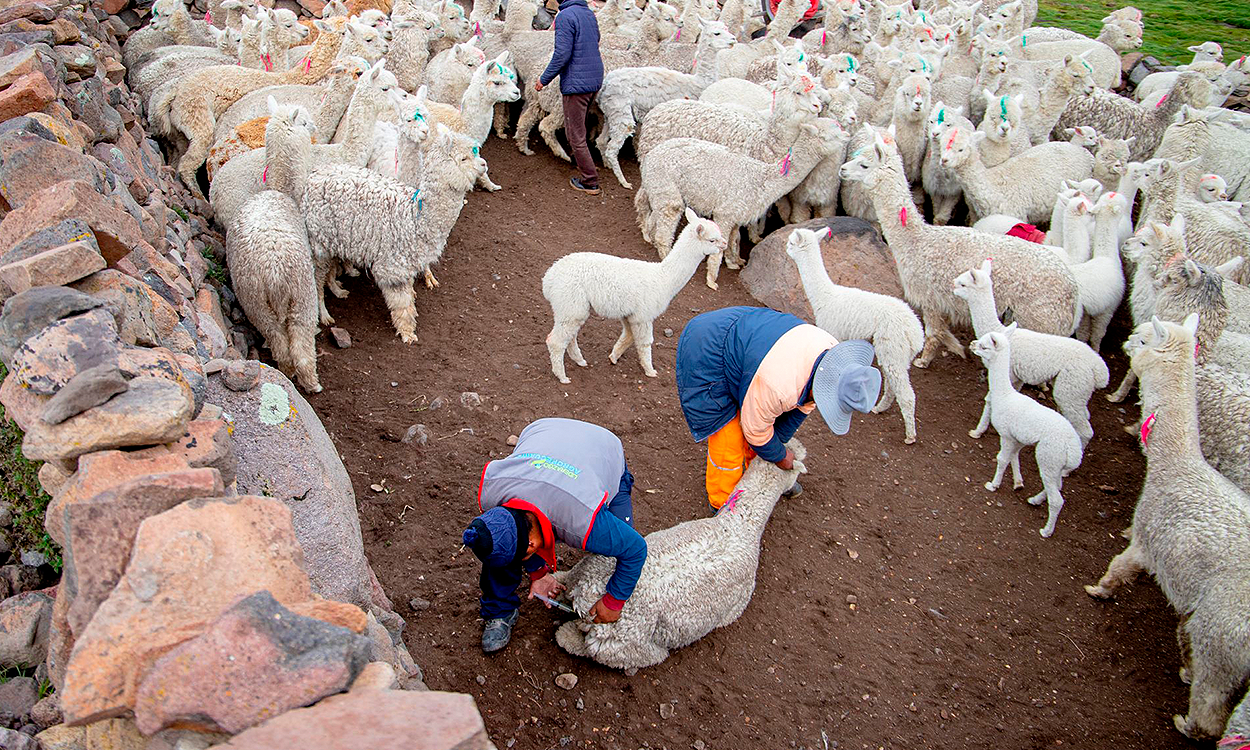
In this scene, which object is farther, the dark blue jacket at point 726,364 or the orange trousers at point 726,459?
the orange trousers at point 726,459

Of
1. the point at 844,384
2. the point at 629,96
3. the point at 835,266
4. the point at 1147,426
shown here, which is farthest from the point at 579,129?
the point at 1147,426

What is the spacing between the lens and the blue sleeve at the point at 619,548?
3.40 meters

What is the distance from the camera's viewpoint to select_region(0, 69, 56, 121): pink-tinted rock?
4320mm

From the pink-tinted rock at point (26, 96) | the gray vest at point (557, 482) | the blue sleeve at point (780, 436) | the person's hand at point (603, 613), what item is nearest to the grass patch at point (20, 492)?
the gray vest at point (557, 482)

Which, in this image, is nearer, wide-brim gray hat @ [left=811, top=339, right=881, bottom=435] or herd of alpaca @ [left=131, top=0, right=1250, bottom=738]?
wide-brim gray hat @ [left=811, top=339, right=881, bottom=435]

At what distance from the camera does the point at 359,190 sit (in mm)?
5988

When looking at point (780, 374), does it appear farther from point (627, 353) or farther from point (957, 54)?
point (957, 54)

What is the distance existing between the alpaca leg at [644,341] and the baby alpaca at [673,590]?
79.1 inches

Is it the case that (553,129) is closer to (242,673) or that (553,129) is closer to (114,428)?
(114,428)

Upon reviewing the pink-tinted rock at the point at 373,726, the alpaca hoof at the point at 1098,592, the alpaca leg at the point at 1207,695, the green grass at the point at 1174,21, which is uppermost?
the pink-tinted rock at the point at 373,726

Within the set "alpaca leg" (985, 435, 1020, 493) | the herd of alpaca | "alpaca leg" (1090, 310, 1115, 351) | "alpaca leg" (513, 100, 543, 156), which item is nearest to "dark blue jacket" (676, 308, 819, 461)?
the herd of alpaca

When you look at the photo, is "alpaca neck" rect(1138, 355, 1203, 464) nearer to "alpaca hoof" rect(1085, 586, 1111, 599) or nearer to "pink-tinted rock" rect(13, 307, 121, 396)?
"alpaca hoof" rect(1085, 586, 1111, 599)

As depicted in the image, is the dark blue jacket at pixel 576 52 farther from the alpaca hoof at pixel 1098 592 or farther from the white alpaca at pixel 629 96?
the alpaca hoof at pixel 1098 592

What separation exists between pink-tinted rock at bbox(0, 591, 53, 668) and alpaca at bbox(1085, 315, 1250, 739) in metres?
4.71
